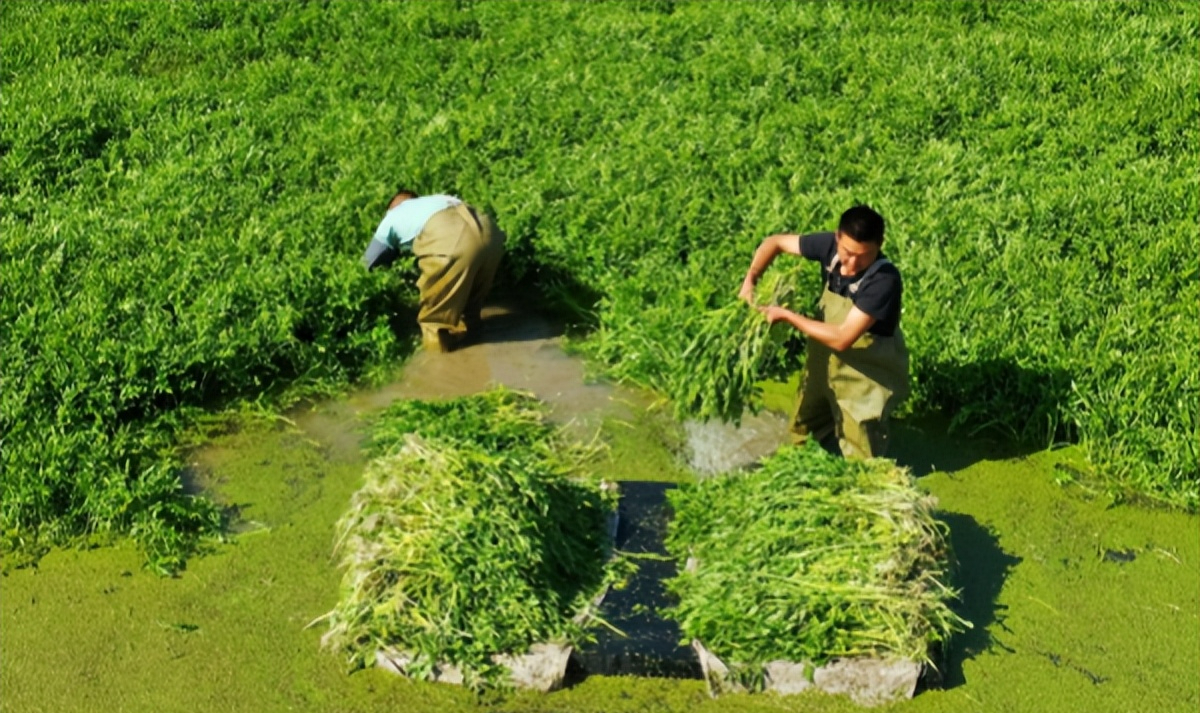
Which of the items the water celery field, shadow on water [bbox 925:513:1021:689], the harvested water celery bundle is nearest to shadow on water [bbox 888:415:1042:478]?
the water celery field

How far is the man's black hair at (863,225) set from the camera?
6465mm

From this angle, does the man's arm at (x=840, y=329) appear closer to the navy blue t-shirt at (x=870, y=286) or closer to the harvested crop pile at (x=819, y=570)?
the navy blue t-shirt at (x=870, y=286)

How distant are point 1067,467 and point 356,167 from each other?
16.8 ft

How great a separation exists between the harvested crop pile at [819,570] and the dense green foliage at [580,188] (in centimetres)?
160

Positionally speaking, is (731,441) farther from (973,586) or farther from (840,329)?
(973,586)

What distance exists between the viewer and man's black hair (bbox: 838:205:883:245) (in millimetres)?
6465

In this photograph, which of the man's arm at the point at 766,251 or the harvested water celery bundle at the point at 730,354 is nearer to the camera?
the harvested water celery bundle at the point at 730,354

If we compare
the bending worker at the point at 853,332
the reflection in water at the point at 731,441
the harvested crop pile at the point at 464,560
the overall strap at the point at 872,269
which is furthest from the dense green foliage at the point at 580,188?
the overall strap at the point at 872,269

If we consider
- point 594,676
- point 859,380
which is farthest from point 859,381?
point 594,676

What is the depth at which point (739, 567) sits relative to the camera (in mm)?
6062

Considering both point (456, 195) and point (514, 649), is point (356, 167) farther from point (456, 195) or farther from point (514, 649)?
point (514, 649)

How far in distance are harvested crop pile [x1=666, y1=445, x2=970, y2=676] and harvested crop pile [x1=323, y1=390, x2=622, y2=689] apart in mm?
491

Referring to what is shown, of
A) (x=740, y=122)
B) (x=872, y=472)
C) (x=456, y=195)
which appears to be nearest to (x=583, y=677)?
(x=872, y=472)

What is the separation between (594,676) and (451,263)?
317cm
